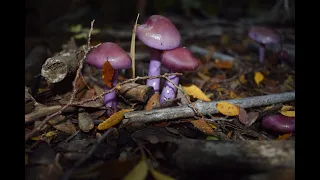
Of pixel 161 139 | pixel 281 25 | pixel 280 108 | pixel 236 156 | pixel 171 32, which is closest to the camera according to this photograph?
pixel 236 156

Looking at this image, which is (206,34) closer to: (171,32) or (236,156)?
(171,32)

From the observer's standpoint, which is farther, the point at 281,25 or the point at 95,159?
the point at 281,25

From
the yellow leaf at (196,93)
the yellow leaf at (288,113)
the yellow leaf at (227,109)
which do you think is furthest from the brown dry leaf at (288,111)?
the yellow leaf at (196,93)

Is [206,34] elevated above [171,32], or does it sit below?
below

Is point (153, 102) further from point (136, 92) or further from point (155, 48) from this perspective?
point (155, 48)

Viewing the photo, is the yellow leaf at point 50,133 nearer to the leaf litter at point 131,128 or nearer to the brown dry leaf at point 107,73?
the leaf litter at point 131,128

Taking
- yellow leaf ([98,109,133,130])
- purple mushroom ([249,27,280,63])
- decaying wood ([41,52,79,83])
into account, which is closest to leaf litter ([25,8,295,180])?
yellow leaf ([98,109,133,130])

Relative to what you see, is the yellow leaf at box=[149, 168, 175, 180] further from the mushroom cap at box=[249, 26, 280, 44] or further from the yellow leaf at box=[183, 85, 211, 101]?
the mushroom cap at box=[249, 26, 280, 44]

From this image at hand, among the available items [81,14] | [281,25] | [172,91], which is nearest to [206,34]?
[281,25]
